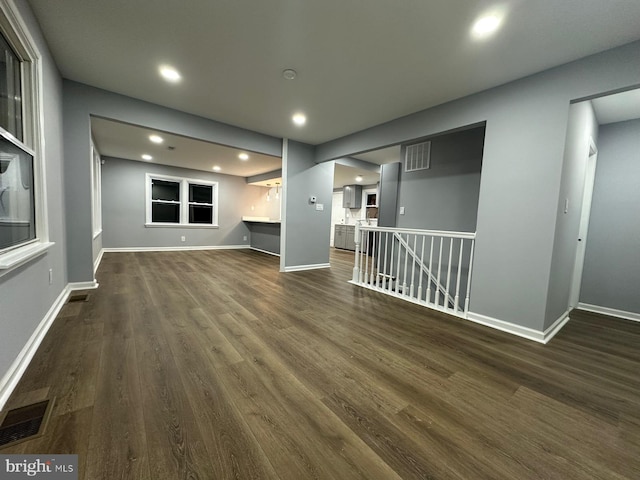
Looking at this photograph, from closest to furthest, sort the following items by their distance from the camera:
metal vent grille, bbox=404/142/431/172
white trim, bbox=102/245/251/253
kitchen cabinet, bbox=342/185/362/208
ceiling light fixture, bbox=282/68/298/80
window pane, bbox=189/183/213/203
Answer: ceiling light fixture, bbox=282/68/298/80
metal vent grille, bbox=404/142/431/172
white trim, bbox=102/245/251/253
window pane, bbox=189/183/213/203
kitchen cabinet, bbox=342/185/362/208

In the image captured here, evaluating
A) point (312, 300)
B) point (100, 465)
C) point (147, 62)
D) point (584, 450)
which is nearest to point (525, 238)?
point (584, 450)

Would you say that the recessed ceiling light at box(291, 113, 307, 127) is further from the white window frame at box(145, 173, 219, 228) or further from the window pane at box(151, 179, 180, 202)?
the window pane at box(151, 179, 180, 202)

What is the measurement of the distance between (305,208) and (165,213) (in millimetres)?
4642

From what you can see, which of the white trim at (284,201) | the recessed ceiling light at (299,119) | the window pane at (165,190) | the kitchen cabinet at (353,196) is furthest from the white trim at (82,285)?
the kitchen cabinet at (353,196)

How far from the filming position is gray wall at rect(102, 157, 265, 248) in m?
6.48

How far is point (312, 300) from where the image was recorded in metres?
3.29

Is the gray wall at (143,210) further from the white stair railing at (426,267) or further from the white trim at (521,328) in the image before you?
the white trim at (521,328)

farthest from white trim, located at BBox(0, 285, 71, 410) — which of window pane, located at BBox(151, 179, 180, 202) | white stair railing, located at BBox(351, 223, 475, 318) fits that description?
window pane, located at BBox(151, 179, 180, 202)

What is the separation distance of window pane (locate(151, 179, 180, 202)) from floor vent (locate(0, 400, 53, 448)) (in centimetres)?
684

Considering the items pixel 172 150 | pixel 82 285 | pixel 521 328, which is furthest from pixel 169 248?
pixel 521 328

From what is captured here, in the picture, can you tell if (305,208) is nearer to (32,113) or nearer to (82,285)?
(82,285)

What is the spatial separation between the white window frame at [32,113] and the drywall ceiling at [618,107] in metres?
5.05

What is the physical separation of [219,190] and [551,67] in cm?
765

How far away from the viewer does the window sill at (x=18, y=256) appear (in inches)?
53.1
